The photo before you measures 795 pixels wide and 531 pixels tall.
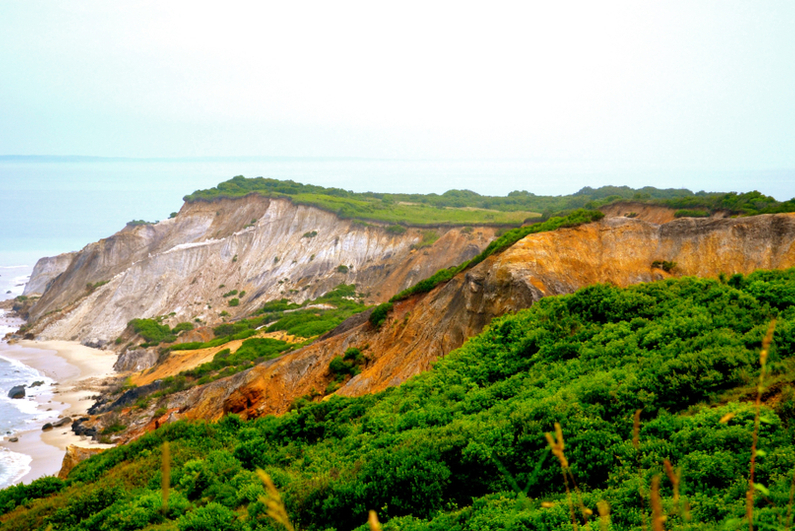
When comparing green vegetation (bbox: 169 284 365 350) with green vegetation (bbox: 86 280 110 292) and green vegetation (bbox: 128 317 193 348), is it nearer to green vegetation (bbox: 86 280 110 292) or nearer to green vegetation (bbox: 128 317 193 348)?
green vegetation (bbox: 128 317 193 348)

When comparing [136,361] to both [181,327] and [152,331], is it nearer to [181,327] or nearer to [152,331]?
[152,331]

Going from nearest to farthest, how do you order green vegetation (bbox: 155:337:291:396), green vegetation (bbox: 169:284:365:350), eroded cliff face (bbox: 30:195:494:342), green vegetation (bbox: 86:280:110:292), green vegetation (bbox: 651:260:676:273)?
green vegetation (bbox: 651:260:676:273)
green vegetation (bbox: 155:337:291:396)
green vegetation (bbox: 169:284:365:350)
eroded cliff face (bbox: 30:195:494:342)
green vegetation (bbox: 86:280:110:292)

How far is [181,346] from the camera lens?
138ft

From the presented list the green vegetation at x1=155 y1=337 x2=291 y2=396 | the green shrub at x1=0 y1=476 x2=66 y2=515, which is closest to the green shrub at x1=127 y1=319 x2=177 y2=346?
the green vegetation at x1=155 y1=337 x2=291 y2=396

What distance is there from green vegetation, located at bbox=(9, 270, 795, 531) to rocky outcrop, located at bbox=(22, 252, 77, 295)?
248ft

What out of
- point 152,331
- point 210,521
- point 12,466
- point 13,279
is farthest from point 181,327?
point 13,279

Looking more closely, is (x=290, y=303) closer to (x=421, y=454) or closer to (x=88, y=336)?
(x=88, y=336)

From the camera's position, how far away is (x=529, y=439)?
8.50m

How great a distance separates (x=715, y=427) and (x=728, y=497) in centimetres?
156

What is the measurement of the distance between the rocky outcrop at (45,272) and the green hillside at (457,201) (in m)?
21.8

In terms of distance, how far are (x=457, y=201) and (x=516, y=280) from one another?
236 feet

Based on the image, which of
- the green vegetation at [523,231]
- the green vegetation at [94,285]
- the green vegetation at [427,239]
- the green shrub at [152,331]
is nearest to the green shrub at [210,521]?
the green vegetation at [523,231]

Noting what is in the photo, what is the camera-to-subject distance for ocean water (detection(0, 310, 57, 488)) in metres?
24.9

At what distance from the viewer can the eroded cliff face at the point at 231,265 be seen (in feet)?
183
